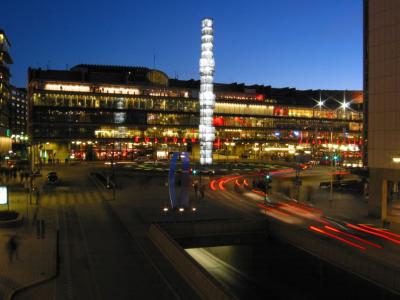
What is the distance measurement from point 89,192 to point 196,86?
89.9m

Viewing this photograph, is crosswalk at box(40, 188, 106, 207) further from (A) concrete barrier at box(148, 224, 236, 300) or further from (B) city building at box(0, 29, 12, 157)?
(B) city building at box(0, 29, 12, 157)

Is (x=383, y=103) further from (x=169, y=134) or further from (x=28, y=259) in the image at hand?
(x=169, y=134)

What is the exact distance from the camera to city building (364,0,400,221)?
39.3 metres

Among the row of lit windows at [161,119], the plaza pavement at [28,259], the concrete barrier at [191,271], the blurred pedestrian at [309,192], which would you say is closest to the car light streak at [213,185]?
the blurred pedestrian at [309,192]

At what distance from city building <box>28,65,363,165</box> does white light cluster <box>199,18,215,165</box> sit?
2725cm

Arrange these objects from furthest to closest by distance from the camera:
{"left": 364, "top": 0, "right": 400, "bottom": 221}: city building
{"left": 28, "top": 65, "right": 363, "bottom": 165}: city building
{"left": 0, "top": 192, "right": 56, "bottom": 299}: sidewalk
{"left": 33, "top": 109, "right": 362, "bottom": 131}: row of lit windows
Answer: {"left": 28, "top": 65, "right": 363, "bottom": 165}: city building < {"left": 33, "top": 109, "right": 362, "bottom": 131}: row of lit windows < {"left": 364, "top": 0, "right": 400, "bottom": 221}: city building < {"left": 0, "top": 192, "right": 56, "bottom": 299}: sidewalk

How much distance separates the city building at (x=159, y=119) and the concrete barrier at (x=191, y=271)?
82.4 m

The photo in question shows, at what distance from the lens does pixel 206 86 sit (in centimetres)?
9262

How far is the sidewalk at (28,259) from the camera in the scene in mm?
20234

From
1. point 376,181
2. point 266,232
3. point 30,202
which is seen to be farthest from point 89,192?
point 376,181

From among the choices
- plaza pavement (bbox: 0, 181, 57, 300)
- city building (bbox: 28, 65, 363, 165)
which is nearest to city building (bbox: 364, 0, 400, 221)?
plaza pavement (bbox: 0, 181, 57, 300)

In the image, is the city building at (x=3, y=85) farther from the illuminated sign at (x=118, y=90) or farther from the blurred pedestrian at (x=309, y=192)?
the blurred pedestrian at (x=309, y=192)

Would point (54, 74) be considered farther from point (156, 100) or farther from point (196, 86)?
point (196, 86)

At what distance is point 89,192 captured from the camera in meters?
54.2
